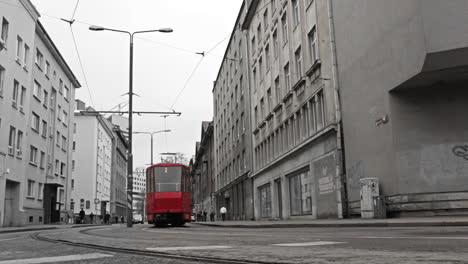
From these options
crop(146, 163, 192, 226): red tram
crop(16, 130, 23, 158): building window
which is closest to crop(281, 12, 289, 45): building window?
crop(146, 163, 192, 226): red tram

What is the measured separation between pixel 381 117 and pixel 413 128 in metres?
1.23

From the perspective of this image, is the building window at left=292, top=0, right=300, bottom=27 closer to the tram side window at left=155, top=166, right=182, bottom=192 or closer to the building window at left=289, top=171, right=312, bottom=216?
the building window at left=289, top=171, right=312, bottom=216

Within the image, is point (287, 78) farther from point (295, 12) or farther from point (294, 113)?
point (295, 12)

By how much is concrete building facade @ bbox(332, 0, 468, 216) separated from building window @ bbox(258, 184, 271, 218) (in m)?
13.0

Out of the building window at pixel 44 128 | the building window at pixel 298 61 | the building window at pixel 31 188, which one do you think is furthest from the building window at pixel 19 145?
the building window at pixel 298 61

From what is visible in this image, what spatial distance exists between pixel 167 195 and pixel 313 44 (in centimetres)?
1051

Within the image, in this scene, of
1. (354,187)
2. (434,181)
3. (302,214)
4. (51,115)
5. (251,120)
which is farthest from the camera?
(51,115)

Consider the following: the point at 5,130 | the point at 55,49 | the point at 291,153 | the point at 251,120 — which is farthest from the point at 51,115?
the point at 291,153

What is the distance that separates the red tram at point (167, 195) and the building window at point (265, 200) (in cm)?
741

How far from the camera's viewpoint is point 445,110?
50.9 feet

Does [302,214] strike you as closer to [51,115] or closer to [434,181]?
[434,181]

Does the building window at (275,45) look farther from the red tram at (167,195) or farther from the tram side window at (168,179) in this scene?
the tram side window at (168,179)

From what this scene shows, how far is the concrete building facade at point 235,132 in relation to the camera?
38219 millimetres

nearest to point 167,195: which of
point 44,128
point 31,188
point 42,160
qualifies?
point 31,188
